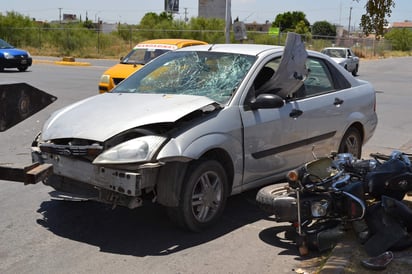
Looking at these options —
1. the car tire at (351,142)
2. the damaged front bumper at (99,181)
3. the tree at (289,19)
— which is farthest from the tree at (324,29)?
the damaged front bumper at (99,181)

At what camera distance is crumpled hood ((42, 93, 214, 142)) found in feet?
15.0

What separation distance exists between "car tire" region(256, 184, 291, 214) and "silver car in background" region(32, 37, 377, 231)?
37 cm

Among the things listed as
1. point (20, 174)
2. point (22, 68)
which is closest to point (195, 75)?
point (20, 174)

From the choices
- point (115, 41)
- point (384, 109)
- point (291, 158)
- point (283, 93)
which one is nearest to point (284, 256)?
point (291, 158)

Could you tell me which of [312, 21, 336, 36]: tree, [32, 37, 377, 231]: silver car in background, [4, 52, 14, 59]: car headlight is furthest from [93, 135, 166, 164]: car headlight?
[312, 21, 336, 36]: tree

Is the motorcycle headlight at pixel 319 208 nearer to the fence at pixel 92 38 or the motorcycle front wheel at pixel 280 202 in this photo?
the motorcycle front wheel at pixel 280 202

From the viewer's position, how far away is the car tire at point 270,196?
4711mm

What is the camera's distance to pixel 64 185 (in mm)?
4809

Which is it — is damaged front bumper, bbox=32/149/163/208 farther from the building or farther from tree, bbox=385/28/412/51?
tree, bbox=385/28/412/51

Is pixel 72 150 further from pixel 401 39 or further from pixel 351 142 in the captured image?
pixel 401 39

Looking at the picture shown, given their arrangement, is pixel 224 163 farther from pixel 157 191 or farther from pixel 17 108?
pixel 17 108

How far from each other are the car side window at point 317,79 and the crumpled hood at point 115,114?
1595 mm

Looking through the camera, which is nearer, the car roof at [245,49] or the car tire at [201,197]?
the car tire at [201,197]

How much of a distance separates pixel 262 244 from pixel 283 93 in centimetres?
178
